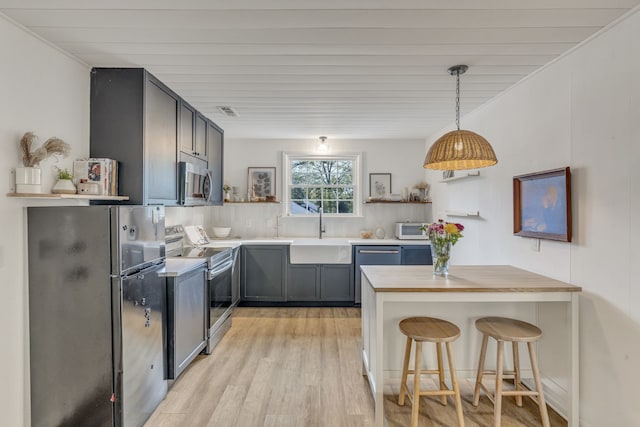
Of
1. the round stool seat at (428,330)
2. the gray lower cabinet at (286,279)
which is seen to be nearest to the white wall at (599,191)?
the round stool seat at (428,330)

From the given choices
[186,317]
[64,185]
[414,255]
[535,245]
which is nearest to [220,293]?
[186,317]

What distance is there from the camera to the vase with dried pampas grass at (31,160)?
1734 mm

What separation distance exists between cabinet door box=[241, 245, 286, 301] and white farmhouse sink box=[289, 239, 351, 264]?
18 cm

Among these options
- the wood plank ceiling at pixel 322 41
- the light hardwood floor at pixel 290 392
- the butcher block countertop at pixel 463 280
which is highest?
the wood plank ceiling at pixel 322 41

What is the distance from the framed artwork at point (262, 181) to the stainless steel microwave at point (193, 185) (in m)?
1.18

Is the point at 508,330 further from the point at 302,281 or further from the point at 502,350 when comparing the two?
the point at 302,281

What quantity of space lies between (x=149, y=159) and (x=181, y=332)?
53.0 inches

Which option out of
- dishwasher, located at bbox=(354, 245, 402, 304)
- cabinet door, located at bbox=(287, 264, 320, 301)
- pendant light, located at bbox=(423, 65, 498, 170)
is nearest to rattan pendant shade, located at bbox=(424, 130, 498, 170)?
pendant light, located at bbox=(423, 65, 498, 170)

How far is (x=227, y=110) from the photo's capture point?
340cm

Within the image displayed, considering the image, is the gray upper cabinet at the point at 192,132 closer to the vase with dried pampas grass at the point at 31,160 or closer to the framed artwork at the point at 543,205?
the vase with dried pampas grass at the point at 31,160

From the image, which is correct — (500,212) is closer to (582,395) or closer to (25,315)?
(582,395)

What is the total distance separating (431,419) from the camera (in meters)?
2.12

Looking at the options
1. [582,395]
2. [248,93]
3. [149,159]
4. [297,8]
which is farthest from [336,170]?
[582,395]

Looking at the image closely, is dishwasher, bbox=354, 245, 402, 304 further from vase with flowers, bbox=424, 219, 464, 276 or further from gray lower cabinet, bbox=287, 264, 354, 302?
vase with flowers, bbox=424, 219, 464, 276
